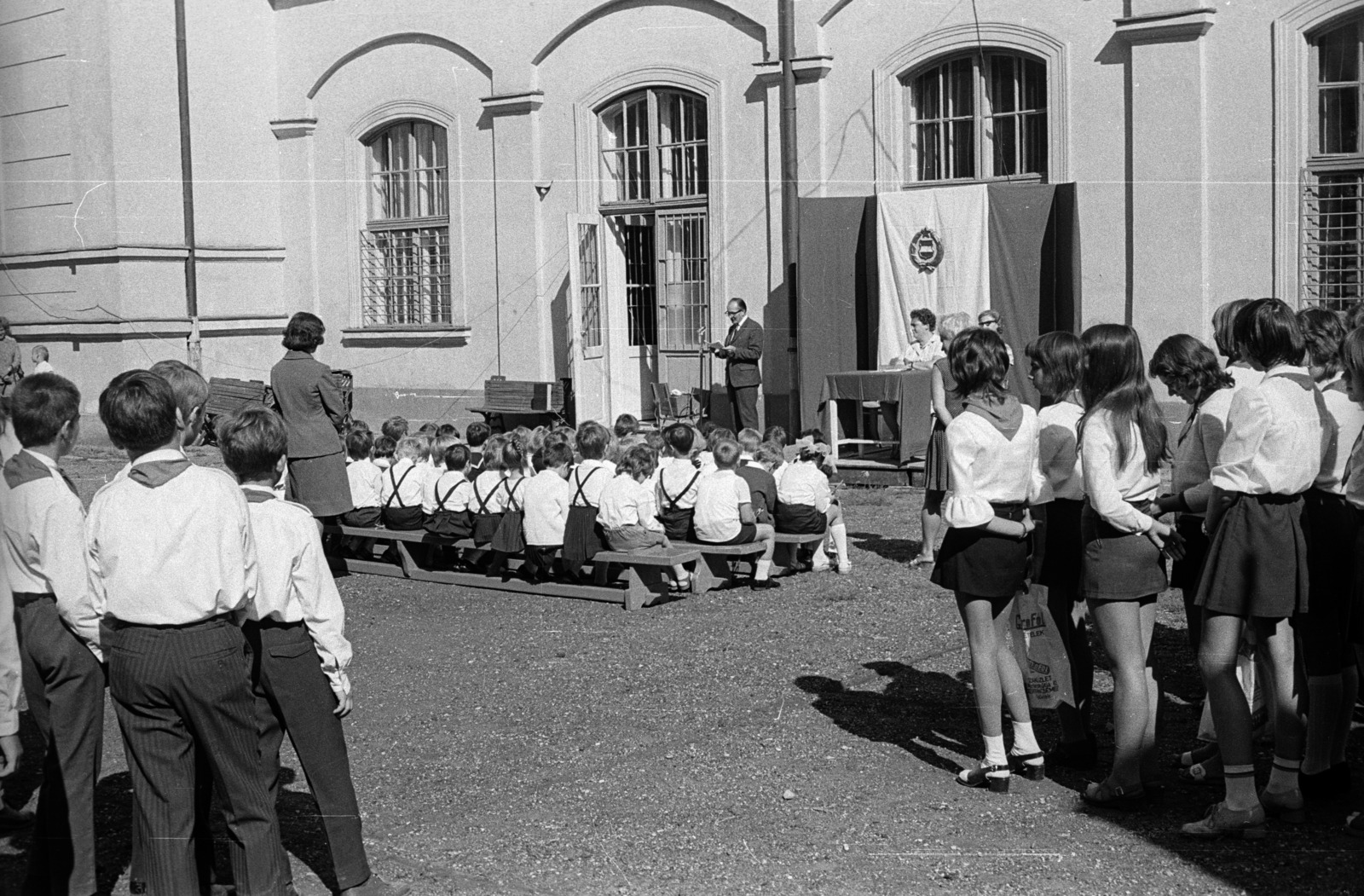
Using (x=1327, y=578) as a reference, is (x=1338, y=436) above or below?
above

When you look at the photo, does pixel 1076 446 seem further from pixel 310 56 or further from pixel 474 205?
pixel 310 56

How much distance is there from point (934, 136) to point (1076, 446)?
10.8 m

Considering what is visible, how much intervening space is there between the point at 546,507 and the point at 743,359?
662 centimetres

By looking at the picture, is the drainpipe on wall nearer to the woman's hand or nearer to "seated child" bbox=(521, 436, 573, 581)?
"seated child" bbox=(521, 436, 573, 581)

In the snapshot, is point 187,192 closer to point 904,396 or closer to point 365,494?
point 904,396

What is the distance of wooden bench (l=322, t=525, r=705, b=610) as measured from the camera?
8969 mm

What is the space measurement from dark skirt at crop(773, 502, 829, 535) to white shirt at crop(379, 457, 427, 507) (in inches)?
95.3

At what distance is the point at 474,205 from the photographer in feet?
62.8

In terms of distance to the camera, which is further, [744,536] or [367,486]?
A: [367,486]

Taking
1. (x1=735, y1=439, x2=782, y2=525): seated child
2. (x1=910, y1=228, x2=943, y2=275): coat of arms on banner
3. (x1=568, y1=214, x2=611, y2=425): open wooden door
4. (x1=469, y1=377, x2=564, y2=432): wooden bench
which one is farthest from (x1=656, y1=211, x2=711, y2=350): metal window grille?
(x1=735, y1=439, x2=782, y2=525): seated child

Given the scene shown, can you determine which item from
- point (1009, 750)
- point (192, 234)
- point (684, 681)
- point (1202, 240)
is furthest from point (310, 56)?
point (1009, 750)

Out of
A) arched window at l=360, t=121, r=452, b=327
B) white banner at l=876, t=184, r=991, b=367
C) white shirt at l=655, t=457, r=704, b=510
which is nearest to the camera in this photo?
white shirt at l=655, t=457, r=704, b=510

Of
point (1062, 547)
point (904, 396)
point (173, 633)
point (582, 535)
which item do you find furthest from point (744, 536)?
point (173, 633)

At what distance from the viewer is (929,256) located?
15008 mm
